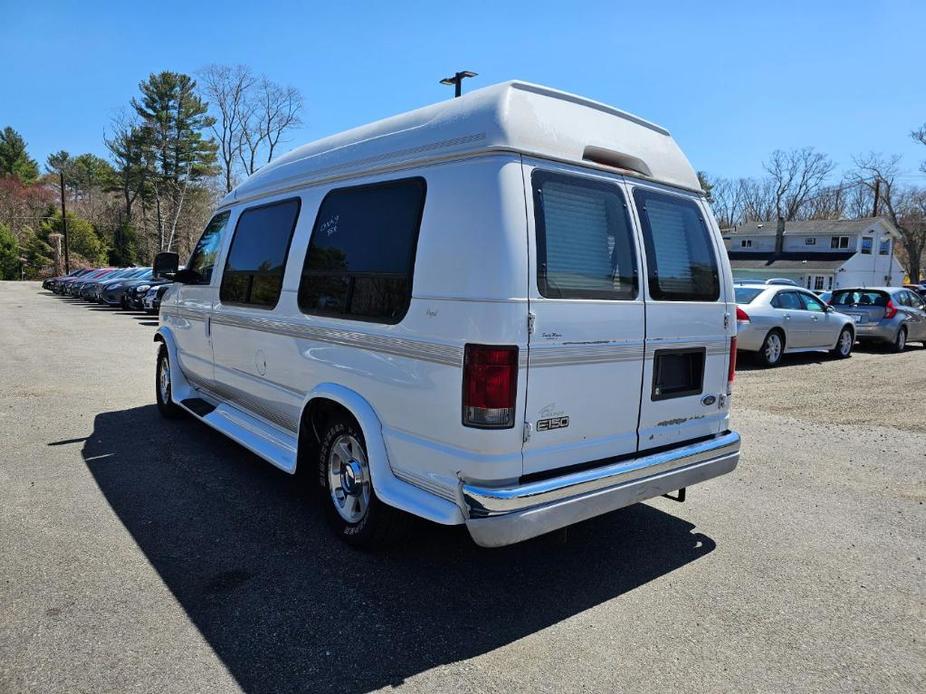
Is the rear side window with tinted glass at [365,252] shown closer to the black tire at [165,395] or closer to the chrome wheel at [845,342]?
the black tire at [165,395]

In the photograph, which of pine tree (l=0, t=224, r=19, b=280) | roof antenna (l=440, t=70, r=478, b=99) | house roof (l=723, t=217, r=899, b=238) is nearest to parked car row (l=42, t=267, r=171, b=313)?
roof antenna (l=440, t=70, r=478, b=99)

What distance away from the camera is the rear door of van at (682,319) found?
3754 millimetres

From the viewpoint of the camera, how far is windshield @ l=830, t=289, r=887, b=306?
49.1 ft

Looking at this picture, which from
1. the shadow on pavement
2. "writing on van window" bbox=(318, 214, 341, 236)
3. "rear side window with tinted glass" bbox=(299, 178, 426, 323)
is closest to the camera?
the shadow on pavement

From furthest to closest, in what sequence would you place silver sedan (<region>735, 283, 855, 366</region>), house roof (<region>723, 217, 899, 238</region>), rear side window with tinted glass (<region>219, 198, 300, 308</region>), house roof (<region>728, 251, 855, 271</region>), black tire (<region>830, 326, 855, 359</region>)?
house roof (<region>723, 217, 899, 238</region>), house roof (<region>728, 251, 855, 271</region>), black tire (<region>830, 326, 855, 359</region>), silver sedan (<region>735, 283, 855, 366</region>), rear side window with tinted glass (<region>219, 198, 300, 308</region>)

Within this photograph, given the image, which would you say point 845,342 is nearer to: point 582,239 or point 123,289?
point 582,239

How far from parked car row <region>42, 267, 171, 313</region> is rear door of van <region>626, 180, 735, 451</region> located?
1808cm

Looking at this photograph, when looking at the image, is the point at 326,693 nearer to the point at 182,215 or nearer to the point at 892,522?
the point at 892,522

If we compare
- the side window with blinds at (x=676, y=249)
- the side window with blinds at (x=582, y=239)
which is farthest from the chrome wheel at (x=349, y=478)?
the side window with blinds at (x=676, y=249)

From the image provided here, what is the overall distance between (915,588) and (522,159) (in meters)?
3.29

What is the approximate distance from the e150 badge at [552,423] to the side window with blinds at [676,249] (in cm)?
100

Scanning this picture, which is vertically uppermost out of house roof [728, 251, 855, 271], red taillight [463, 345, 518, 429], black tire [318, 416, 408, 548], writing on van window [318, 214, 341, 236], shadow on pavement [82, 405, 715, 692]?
house roof [728, 251, 855, 271]

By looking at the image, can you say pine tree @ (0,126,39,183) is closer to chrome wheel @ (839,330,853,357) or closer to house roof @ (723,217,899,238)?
house roof @ (723,217,899,238)

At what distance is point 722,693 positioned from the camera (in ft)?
8.77
